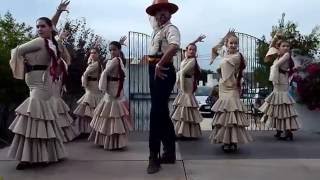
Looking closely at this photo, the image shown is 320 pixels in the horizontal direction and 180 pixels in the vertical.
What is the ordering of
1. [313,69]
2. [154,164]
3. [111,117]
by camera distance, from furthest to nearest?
1. [313,69]
2. [111,117]
3. [154,164]

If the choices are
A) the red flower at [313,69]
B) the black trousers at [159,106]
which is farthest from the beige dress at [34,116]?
the red flower at [313,69]

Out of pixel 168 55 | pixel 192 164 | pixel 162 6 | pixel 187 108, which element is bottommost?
pixel 192 164

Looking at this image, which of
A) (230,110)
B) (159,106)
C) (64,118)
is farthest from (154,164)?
(64,118)

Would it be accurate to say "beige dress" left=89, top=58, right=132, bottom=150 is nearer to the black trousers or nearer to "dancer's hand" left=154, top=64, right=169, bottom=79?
the black trousers

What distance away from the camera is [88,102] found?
9.82 m

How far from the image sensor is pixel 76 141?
935 centimetres

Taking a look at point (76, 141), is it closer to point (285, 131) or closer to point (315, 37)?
point (285, 131)

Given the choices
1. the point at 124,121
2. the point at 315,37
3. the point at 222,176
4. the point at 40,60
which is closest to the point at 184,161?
the point at 222,176

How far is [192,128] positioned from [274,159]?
9.08 ft

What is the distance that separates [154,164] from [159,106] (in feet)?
2.35

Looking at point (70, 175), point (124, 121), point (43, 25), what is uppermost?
point (43, 25)

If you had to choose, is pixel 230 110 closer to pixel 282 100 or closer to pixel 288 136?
pixel 282 100

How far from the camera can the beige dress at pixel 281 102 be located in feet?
31.3

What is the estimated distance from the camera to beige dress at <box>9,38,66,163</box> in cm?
636
